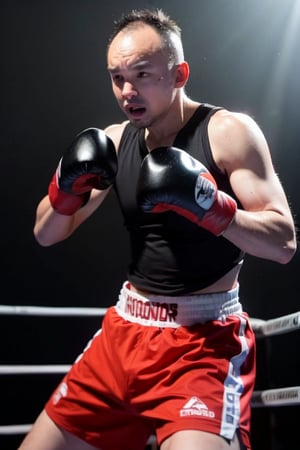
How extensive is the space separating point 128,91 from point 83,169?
209 mm

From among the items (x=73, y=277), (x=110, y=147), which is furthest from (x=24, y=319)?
(x=110, y=147)

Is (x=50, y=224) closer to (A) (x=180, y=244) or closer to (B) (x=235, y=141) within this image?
(A) (x=180, y=244)

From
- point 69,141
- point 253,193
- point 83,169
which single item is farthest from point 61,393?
point 69,141

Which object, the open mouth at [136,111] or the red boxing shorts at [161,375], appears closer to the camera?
the red boxing shorts at [161,375]

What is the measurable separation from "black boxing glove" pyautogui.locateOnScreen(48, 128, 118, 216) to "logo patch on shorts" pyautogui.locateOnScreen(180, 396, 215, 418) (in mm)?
548

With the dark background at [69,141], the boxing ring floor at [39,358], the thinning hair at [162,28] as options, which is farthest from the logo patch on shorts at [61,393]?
the thinning hair at [162,28]

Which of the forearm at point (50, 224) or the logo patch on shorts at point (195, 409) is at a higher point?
the forearm at point (50, 224)

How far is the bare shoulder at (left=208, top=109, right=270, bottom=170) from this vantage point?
4.64 ft

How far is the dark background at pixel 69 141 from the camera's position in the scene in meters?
2.15

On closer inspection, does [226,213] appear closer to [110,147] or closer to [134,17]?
[110,147]

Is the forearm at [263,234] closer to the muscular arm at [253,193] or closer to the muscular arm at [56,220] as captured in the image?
the muscular arm at [253,193]

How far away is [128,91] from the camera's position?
1.48 m

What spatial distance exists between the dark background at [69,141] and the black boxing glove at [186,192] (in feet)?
3.15

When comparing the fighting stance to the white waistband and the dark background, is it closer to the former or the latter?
the white waistband
